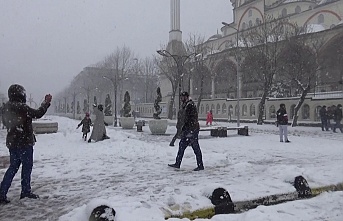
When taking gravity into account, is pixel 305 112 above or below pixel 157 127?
above

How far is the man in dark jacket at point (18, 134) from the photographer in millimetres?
5180

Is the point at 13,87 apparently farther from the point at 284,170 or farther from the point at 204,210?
the point at 284,170

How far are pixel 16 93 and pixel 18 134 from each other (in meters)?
0.69

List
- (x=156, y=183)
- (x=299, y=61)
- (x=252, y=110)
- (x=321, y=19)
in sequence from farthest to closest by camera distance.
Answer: (x=321, y=19), (x=252, y=110), (x=299, y=61), (x=156, y=183)

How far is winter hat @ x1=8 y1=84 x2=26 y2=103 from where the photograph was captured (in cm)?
527

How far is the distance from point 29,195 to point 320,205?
4.86m

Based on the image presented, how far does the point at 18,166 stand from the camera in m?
5.29

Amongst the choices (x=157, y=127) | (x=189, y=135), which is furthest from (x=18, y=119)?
(x=157, y=127)

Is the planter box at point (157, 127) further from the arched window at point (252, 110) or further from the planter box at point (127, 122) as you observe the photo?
the arched window at point (252, 110)

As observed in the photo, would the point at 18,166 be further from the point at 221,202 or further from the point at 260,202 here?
the point at 260,202

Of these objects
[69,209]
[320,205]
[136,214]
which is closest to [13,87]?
[69,209]

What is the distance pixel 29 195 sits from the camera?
211 inches

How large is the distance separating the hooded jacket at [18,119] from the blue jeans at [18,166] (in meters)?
0.11

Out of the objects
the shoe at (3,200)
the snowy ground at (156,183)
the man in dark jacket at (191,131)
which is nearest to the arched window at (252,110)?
the snowy ground at (156,183)
